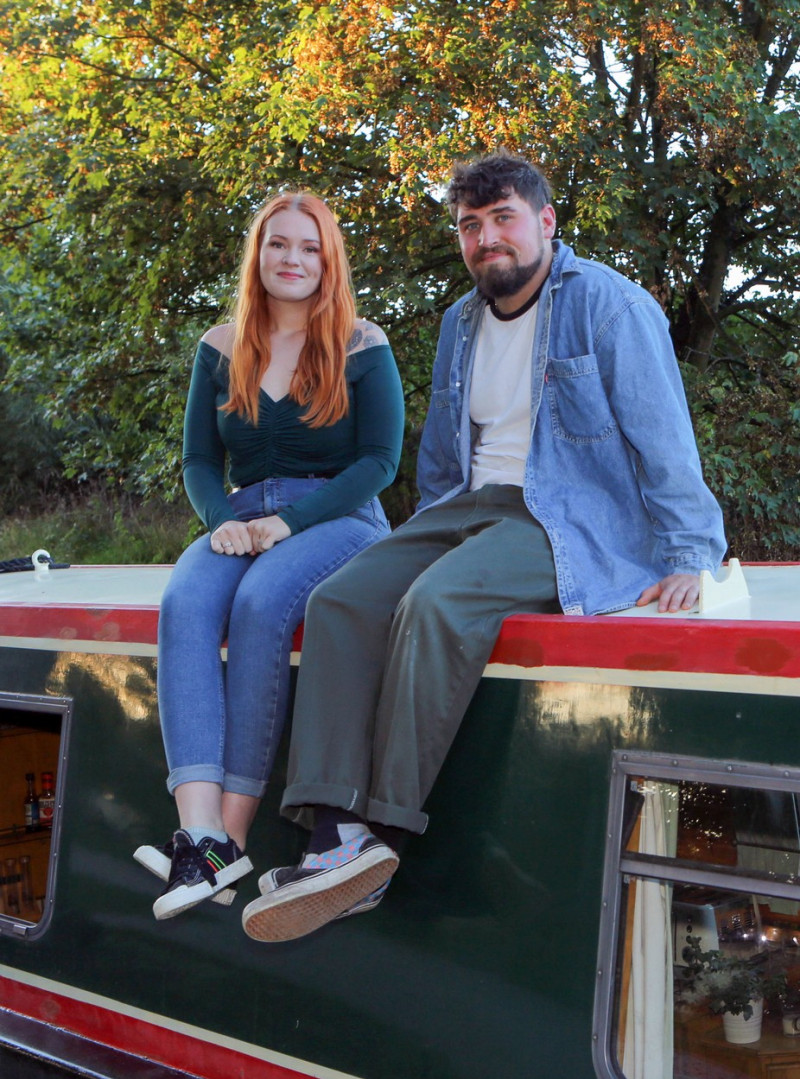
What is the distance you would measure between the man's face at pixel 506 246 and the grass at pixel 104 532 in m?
10.2

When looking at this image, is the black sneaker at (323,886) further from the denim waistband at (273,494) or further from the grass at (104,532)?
the grass at (104,532)

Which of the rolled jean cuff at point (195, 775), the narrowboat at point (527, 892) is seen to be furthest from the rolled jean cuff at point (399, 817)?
the rolled jean cuff at point (195, 775)

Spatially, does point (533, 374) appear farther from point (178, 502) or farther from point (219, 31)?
point (178, 502)

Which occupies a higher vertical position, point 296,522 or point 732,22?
point 732,22

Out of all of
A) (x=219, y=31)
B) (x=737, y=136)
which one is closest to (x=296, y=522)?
(x=737, y=136)

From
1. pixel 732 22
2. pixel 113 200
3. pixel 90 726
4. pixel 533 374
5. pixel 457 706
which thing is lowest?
pixel 90 726

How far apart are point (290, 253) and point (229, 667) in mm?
1198

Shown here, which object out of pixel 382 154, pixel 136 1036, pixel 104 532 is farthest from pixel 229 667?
pixel 104 532

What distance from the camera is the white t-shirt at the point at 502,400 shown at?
3051 millimetres

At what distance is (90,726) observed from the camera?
3.40m

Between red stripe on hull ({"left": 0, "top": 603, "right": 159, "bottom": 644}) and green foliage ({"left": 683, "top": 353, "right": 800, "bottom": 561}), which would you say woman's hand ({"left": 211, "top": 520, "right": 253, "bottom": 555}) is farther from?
green foliage ({"left": 683, "top": 353, "right": 800, "bottom": 561})

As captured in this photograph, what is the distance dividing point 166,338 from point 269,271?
815 centimetres

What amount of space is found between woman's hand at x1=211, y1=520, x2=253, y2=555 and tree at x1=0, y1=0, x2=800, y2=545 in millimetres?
6120

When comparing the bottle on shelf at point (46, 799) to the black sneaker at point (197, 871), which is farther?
the bottle on shelf at point (46, 799)
